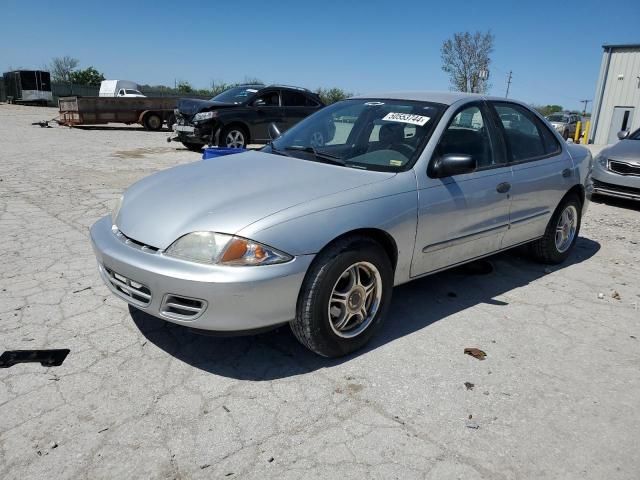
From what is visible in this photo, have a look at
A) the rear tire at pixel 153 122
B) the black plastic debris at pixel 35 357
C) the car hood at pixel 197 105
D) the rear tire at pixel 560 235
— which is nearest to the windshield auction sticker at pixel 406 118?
the rear tire at pixel 560 235

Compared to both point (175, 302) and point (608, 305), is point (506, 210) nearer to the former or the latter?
point (608, 305)

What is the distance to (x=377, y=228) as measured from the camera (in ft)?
9.84

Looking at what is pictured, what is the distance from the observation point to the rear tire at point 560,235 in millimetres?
4758

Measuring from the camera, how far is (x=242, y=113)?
11.4 m

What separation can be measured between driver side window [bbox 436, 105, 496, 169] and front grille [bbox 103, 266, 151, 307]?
2154 mm

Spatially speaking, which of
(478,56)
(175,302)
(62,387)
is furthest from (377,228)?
(478,56)

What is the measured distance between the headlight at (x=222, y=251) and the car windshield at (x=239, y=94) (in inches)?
380

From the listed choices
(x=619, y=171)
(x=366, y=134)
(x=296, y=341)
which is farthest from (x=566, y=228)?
(x=619, y=171)

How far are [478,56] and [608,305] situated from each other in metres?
→ 36.2

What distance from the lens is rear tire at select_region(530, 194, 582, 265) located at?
476cm

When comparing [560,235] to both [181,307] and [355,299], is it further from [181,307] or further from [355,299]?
[181,307]

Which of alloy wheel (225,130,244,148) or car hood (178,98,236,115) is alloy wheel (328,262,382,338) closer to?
alloy wheel (225,130,244,148)

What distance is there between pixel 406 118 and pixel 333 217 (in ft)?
4.27

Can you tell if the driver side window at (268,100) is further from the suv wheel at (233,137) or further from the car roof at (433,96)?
the car roof at (433,96)
